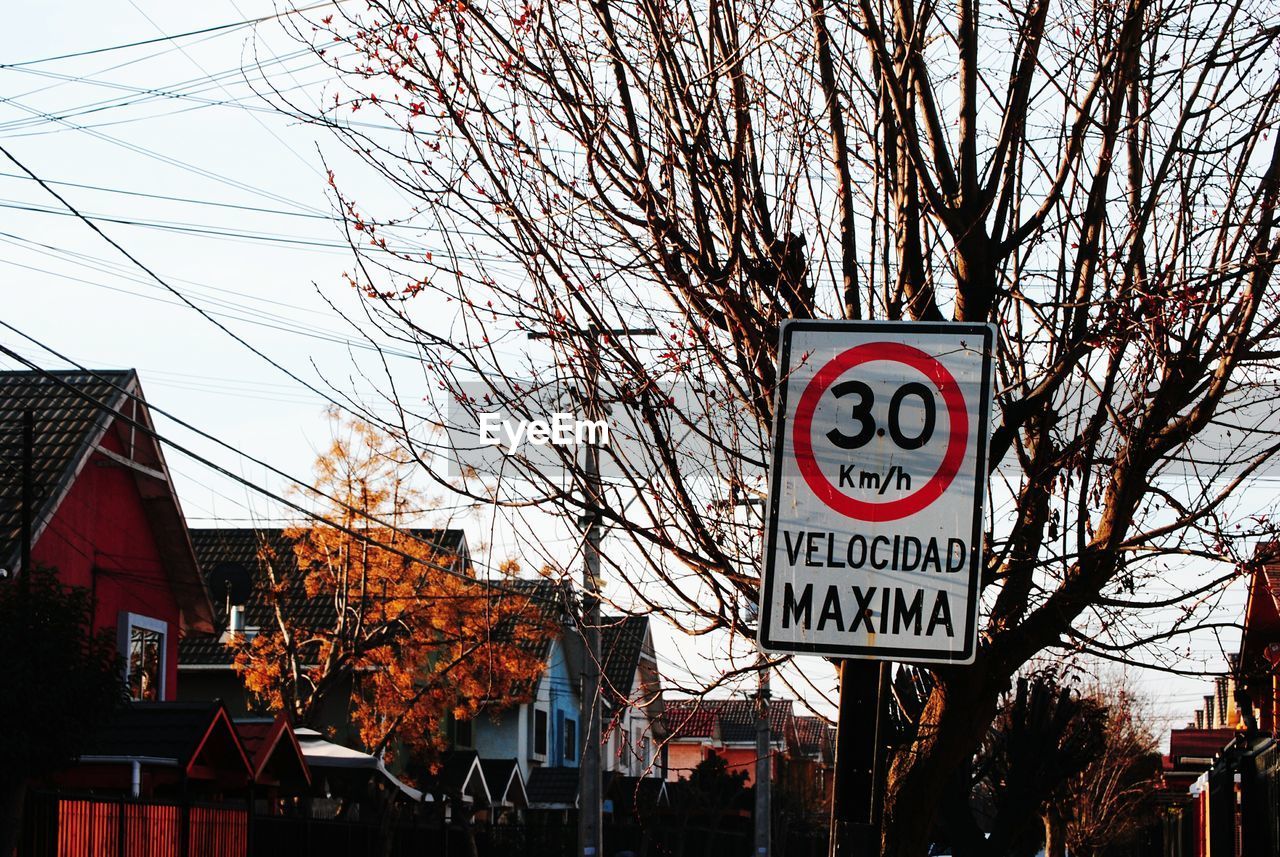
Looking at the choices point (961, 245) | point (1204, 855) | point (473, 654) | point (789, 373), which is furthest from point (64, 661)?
point (1204, 855)

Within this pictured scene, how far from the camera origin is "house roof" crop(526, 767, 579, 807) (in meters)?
48.1

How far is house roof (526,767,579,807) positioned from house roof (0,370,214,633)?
22.6 meters

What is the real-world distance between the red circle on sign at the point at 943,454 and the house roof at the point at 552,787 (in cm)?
4516

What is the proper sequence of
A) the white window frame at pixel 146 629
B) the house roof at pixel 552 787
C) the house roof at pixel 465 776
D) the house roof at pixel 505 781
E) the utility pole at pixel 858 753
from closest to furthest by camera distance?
the utility pole at pixel 858 753 → the white window frame at pixel 146 629 → the house roof at pixel 465 776 → the house roof at pixel 505 781 → the house roof at pixel 552 787

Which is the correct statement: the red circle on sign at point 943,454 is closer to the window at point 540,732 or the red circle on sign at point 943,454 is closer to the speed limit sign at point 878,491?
the speed limit sign at point 878,491

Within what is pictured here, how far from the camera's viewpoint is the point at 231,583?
111ft

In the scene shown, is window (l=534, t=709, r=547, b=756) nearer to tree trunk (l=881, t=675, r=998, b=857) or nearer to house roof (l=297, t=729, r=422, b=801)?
house roof (l=297, t=729, r=422, b=801)

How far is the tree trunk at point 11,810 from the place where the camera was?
509 inches

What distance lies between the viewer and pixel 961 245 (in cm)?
594

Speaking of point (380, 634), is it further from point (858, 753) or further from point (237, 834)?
point (858, 753)

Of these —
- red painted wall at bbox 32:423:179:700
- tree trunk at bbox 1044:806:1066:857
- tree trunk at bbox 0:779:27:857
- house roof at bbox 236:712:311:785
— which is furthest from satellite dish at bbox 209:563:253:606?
tree trunk at bbox 1044:806:1066:857

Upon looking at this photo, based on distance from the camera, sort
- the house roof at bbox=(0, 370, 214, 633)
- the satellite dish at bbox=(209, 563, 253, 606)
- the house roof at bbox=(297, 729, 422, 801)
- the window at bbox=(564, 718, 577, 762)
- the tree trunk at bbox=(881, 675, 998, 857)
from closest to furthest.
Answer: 1. the tree trunk at bbox=(881, 675, 998, 857)
2. the house roof at bbox=(0, 370, 214, 633)
3. the house roof at bbox=(297, 729, 422, 801)
4. the satellite dish at bbox=(209, 563, 253, 606)
5. the window at bbox=(564, 718, 577, 762)

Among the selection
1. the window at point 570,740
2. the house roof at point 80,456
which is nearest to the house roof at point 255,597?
the house roof at point 80,456

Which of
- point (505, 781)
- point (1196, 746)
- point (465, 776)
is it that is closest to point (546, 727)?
point (505, 781)
